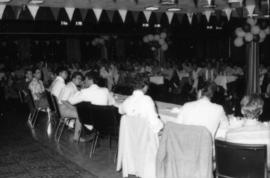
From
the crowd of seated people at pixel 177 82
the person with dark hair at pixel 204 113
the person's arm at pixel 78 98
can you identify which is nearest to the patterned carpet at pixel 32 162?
the person's arm at pixel 78 98

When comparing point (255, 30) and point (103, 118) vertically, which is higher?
point (255, 30)

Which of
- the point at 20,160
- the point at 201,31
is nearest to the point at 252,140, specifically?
the point at 20,160

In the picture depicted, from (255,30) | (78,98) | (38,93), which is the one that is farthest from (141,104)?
(255,30)

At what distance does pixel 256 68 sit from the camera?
31.1 ft

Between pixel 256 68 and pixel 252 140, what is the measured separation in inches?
272

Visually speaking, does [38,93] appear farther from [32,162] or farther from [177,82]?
[177,82]

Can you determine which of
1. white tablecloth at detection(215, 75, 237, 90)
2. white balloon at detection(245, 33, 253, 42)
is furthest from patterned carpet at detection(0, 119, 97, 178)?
white balloon at detection(245, 33, 253, 42)

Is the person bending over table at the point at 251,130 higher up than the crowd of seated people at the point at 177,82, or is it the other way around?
the person bending over table at the point at 251,130

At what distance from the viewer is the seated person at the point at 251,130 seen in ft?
9.74

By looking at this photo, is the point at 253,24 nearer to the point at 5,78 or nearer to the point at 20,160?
the point at 20,160

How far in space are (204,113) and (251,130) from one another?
523 mm

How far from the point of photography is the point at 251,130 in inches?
121

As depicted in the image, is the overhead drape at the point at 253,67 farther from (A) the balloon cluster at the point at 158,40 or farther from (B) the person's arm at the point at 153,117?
(A) the balloon cluster at the point at 158,40

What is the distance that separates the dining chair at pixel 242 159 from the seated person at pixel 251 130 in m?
0.25
